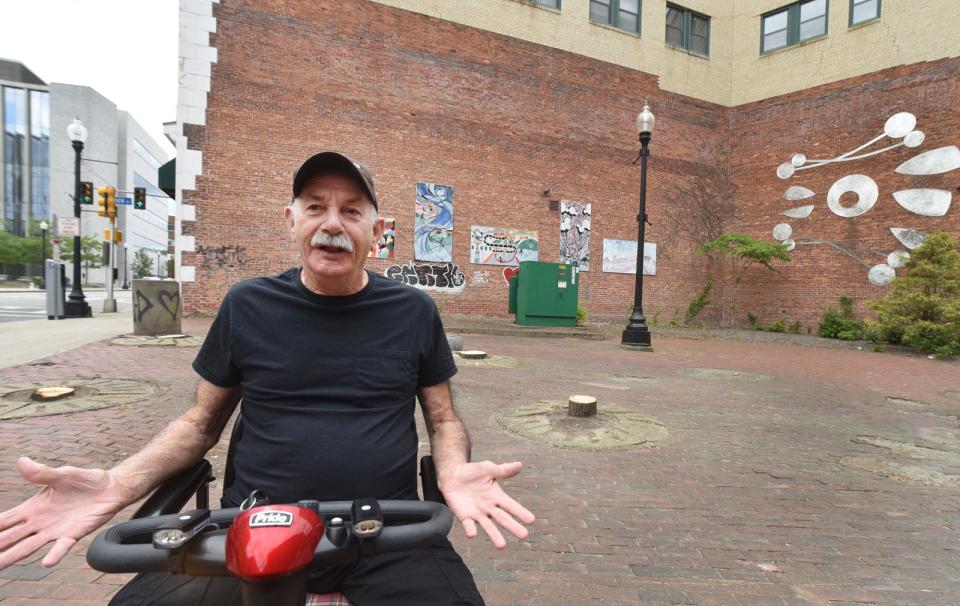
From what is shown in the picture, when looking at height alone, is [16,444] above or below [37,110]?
below

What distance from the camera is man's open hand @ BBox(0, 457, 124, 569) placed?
3.43ft

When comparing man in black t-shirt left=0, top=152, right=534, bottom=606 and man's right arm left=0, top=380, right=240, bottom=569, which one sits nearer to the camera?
man's right arm left=0, top=380, right=240, bottom=569

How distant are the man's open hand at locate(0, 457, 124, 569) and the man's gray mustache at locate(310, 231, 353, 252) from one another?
32.4 inches

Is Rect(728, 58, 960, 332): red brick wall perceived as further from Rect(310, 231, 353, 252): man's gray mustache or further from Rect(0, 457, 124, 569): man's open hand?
Rect(0, 457, 124, 569): man's open hand

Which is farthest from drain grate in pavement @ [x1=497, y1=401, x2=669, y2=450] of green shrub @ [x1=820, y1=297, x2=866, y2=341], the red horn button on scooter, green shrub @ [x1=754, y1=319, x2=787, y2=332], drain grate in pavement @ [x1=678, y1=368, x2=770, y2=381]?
green shrub @ [x1=754, y1=319, x2=787, y2=332]

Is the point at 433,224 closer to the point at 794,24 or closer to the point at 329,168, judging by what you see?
the point at 329,168

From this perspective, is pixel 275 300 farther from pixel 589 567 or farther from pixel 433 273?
pixel 433 273

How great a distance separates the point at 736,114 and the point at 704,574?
2103 cm

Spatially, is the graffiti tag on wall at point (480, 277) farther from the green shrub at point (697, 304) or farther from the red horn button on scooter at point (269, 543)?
the red horn button on scooter at point (269, 543)

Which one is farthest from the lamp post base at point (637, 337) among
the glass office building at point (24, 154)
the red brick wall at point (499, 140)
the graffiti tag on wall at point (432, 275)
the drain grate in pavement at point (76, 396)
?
the glass office building at point (24, 154)

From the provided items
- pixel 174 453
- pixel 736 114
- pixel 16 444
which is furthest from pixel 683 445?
pixel 736 114

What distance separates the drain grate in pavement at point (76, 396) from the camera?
14.1ft

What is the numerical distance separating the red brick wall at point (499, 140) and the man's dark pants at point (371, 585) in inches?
532

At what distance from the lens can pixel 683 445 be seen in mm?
4215
